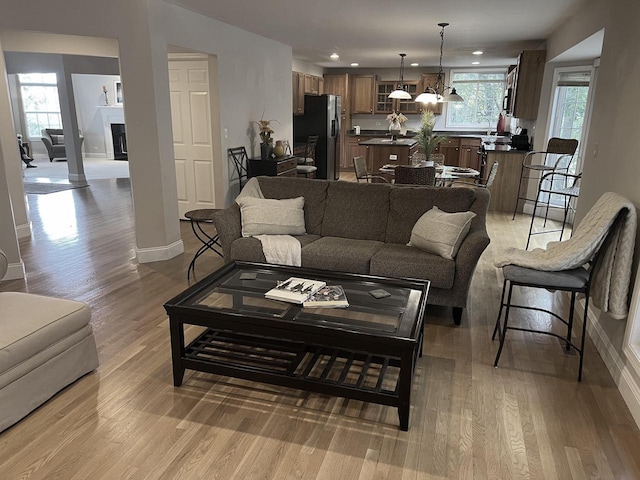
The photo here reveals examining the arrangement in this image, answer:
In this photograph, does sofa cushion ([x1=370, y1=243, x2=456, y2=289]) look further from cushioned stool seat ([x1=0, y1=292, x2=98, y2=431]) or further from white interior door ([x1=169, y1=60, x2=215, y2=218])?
white interior door ([x1=169, y1=60, x2=215, y2=218])

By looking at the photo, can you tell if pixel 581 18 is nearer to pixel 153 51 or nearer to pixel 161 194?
pixel 153 51

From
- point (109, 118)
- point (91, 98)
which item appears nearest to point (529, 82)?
point (109, 118)

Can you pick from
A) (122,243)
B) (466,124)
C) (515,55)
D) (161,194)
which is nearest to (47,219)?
(122,243)

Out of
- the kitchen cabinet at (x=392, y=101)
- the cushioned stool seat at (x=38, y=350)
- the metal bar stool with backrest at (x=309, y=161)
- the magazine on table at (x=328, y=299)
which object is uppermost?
the kitchen cabinet at (x=392, y=101)

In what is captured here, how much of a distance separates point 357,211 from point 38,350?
2489 mm

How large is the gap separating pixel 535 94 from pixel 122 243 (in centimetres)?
586

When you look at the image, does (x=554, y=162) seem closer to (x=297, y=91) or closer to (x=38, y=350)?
(x=297, y=91)

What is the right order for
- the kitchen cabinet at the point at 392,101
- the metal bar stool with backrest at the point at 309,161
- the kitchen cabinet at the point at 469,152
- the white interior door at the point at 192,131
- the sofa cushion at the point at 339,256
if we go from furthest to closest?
the kitchen cabinet at the point at 392,101
the kitchen cabinet at the point at 469,152
the metal bar stool with backrest at the point at 309,161
the white interior door at the point at 192,131
the sofa cushion at the point at 339,256

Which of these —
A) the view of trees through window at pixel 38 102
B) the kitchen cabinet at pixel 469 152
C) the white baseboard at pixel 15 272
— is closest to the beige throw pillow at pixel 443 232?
the white baseboard at pixel 15 272

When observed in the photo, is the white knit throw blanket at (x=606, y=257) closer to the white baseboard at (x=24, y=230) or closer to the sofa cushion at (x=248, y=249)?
the sofa cushion at (x=248, y=249)

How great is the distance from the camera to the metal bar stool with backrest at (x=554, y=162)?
18.4 feet

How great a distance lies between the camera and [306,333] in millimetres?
2320

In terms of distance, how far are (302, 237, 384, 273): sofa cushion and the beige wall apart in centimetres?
186

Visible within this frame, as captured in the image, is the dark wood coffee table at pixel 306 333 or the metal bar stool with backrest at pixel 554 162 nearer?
the dark wood coffee table at pixel 306 333
